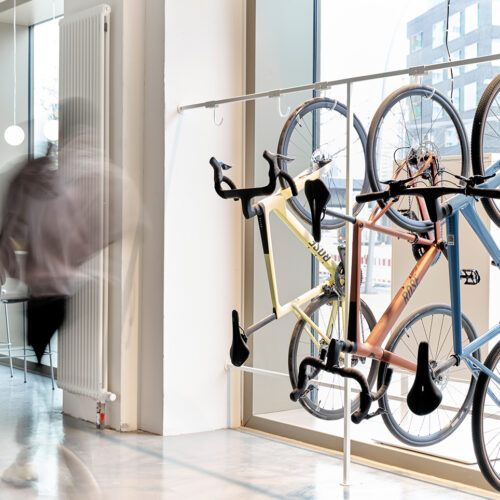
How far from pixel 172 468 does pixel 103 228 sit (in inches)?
60.5

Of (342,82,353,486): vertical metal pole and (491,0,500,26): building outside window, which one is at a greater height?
(491,0,500,26): building outside window

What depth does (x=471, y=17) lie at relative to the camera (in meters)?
4.21

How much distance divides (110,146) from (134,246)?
2.02 ft

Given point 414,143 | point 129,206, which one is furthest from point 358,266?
point 129,206

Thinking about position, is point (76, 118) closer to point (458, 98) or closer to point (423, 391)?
point (458, 98)

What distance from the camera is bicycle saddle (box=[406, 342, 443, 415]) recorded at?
306 centimetres

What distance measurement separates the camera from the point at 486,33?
163 inches

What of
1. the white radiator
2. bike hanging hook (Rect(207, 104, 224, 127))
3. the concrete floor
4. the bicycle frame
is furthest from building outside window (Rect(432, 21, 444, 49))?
the concrete floor

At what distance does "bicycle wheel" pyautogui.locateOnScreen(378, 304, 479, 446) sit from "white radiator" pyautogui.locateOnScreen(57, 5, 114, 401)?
66.9 inches

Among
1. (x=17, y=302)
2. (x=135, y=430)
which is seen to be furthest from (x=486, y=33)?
(x=17, y=302)

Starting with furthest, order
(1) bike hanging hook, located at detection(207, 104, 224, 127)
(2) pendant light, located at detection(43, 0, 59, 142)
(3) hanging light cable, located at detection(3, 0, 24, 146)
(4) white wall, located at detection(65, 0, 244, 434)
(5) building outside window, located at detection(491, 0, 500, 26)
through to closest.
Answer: (3) hanging light cable, located at detection(3, 0, 24, 146)
(2) pendant light, located at detection(43, 0, 59, 142)
(4) white wall, located at detection(65, 0, 244, 434)
(1) bike hanging hook, located at detection(207, 104, 224, 127)
(5) building outside window, located at detection(491, 0, 500, 26)

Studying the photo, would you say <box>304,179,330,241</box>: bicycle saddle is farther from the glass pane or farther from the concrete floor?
the glass pane

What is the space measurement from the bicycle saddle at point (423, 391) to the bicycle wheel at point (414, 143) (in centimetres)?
65

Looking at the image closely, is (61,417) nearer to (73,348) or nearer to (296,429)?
(73,348)
